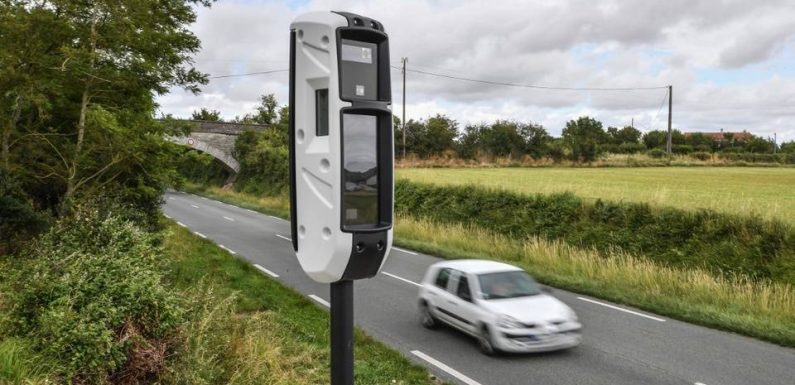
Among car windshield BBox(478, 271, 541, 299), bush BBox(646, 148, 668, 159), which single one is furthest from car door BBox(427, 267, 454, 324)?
bush BBox(646, 148, 668, 159)

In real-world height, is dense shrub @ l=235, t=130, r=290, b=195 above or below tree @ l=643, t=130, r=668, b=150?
below

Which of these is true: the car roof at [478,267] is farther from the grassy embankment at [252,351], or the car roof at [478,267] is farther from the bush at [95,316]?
the bush at [95,316]

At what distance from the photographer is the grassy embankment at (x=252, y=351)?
5523 mm

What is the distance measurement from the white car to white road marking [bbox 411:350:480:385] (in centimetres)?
91

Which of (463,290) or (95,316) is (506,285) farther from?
(95,316)

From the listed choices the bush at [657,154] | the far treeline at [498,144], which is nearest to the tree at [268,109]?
the far treeline at [498,144]

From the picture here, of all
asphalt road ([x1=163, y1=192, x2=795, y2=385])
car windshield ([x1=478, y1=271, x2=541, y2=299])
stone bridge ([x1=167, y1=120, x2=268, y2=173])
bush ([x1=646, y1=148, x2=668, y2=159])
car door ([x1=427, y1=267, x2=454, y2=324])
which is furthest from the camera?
bush ([x1=646, y1=148, x2=668, y2=159])

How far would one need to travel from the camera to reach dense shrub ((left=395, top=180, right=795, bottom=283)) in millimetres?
15141

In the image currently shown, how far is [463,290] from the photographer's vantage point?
414 inches

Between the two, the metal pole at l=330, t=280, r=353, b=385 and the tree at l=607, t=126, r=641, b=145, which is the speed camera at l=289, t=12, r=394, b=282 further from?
the tree at l=607, t=126, r=641, b=145

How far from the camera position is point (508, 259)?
18891 millimetres

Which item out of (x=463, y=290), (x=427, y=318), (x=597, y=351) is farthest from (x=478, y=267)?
(x=597, y=351)

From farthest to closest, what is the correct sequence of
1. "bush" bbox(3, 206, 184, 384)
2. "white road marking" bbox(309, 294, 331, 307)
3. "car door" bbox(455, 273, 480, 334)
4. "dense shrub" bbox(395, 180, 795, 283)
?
1. "dense shrub" bbox(395, 180, 795, 283)
2. "white road marking" bbox(309, 294, 331, 307)
3. "car door" bbox(455, 273, 480, 334)
4. "bush" bbox(3, 206, 184, 384)

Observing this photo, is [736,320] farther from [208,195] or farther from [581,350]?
[208,195]
